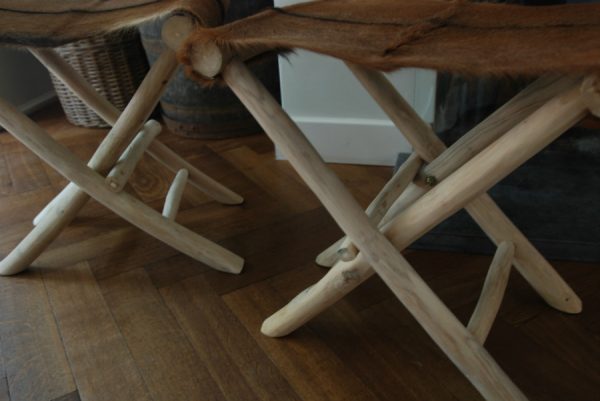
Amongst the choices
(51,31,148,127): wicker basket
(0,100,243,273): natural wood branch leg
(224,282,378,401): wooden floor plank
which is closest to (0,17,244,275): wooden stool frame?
(0,100,243,273): natural wood branch leg

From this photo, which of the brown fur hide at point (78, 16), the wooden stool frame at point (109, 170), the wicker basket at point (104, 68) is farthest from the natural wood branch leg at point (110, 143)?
the wicker basket at point (104, 68)

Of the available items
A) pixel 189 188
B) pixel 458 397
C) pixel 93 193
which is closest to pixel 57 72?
pixel 93 193

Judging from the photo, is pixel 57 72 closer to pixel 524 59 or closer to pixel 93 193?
pixel 93 193

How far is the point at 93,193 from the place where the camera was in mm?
873

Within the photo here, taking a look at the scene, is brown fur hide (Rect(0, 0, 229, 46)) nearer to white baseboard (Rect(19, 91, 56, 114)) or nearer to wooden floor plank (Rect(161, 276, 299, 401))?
wooden floor plank (Rect(161, 276, 299, 401))

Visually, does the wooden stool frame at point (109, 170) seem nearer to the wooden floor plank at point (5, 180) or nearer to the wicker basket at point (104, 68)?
the wooden floor plank at point (5, 180)

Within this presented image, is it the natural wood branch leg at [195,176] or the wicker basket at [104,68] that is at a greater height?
the wicker basket at [104,68]

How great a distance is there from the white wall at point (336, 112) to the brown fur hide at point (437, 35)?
0.63 meters

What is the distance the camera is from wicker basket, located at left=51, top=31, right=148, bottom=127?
157cm

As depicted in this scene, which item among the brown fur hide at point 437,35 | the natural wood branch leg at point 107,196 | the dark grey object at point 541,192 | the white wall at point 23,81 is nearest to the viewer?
the brown fur hide at point 437,35

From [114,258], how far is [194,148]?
1.84ft

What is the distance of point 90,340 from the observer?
86cm

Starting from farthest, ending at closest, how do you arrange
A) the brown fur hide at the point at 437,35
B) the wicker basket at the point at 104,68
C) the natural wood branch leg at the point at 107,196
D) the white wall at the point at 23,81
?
the white wall at the point at 23,81 → the wicker basket at the point at 104,68 → the natural wood branch leg at the point at 107,196 → the brown fur hide at the point at 437,35

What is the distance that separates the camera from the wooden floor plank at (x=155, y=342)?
768 millimetres
